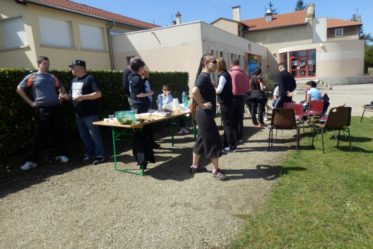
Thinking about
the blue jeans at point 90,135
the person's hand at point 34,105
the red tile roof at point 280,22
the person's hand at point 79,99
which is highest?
the red tile roof at point 280,22

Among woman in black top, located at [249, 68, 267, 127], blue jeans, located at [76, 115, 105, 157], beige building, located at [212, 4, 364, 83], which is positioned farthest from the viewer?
beige building, located at [212, 4, 364, 83]

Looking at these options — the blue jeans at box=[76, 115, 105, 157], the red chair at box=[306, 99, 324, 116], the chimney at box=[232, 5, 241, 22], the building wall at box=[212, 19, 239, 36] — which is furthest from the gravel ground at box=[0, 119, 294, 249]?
the chimney at box=[232, 5, 241, 22]

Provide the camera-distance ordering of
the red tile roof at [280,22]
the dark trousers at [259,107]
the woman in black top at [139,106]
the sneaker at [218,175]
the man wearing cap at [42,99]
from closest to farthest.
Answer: the sneaker at [218,175]
the woman in black top at [139,106]
the man wearing cap at [42,99]
the dark trousers at [259,107]
the red tile roof at [280,22]

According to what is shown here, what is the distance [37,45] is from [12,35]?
76.0 inches

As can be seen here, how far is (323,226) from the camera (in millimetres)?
3215

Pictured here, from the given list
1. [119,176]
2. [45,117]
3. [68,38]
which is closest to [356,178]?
[119,176]

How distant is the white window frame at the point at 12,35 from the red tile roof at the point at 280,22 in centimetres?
2965

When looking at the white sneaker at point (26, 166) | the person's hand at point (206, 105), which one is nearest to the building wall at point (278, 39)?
the person's hand at point (206, 105)

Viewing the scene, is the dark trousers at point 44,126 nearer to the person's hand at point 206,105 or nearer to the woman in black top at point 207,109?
the woman in black top at point 207,109

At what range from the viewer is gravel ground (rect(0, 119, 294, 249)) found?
3.22m

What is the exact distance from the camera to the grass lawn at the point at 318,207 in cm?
299

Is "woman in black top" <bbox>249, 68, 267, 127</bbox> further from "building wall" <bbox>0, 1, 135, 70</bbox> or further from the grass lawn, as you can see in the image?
"building wall" <bbox>0, 1, 135, 70</bbox>

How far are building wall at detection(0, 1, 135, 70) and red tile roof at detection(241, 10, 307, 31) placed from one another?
26502 mm

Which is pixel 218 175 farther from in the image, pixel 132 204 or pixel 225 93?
pixel 225 93
